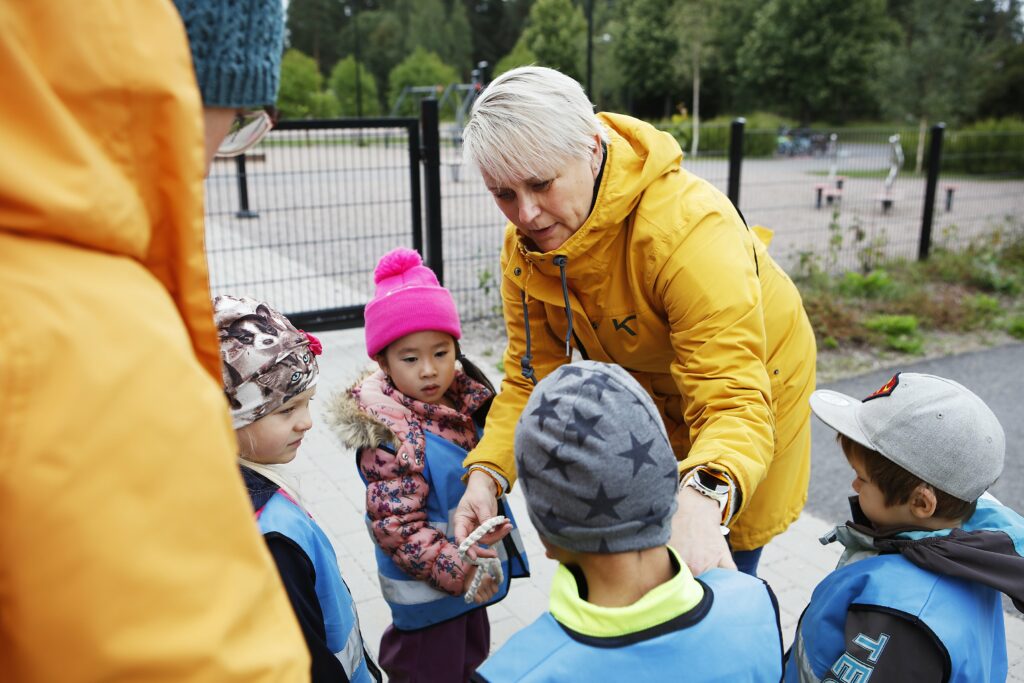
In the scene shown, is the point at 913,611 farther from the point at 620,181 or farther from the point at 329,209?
the point at 329,209

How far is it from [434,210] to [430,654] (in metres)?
4.76

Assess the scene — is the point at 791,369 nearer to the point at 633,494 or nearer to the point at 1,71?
the point at 633,494

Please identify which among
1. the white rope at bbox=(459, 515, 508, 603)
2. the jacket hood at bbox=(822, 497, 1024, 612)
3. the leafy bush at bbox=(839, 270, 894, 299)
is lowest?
the leafy bush at bbox=(839, 270, 894, 299)

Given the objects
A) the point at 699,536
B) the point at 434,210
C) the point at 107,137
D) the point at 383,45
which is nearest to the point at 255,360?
the point at 699,536

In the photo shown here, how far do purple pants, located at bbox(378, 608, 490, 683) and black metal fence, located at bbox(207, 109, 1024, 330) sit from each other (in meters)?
1.32

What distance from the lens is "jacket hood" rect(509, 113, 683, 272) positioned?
1.98 m

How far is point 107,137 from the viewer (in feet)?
2.52

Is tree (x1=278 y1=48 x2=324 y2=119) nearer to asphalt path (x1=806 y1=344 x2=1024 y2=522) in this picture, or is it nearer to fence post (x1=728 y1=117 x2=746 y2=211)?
fence post (x1=728 y1=117 x2=746 y2=211)

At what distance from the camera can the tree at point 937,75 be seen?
2598 cm

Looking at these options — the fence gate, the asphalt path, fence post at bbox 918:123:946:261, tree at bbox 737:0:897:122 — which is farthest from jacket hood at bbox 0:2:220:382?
tree at bbox 737:0:897:122

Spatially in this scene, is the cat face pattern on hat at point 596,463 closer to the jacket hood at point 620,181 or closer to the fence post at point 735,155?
the jacket hood at point 620,181

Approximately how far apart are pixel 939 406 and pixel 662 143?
888 mm

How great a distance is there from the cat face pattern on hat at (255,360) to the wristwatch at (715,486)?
2.99ft

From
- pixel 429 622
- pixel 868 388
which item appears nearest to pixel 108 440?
pixel 429 622
